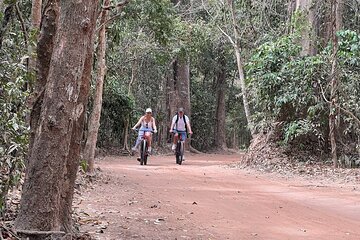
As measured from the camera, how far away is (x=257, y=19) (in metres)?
A: 19.6

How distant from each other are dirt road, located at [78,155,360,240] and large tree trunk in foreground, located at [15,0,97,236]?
1074mm

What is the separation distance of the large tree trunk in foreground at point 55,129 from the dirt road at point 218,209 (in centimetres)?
107

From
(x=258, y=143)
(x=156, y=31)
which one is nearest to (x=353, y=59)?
(x=258, y=143)

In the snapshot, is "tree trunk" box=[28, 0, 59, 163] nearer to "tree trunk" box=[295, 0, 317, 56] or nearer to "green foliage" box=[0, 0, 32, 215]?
"green foliage" box=[0, 0, 32, 215]

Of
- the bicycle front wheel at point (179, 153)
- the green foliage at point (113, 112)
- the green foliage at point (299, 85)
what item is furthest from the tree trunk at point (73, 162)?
the green foliage at point (113, 112)

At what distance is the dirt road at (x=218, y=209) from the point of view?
537 cm

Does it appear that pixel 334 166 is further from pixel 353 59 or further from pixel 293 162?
pixel 353 59

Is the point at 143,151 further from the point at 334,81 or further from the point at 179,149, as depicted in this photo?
the point at 334,81

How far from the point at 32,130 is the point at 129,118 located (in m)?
17.8

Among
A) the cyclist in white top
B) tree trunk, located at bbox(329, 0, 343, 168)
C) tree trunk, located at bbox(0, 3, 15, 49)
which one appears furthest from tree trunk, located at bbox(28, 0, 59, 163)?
the cyclist in white top

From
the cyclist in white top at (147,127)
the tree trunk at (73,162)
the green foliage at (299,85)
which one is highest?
the green foliage at (299,85)

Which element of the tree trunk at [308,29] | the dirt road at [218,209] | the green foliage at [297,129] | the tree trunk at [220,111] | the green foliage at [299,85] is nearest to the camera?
the dirt road at [218,209]

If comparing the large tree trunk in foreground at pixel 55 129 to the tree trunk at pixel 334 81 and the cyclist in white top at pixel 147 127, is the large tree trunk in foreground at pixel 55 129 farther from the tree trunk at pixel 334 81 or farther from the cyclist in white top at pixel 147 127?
the cyclist in white top at pixel 147 127

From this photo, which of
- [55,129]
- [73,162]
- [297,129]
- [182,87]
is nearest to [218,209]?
[73,162]
